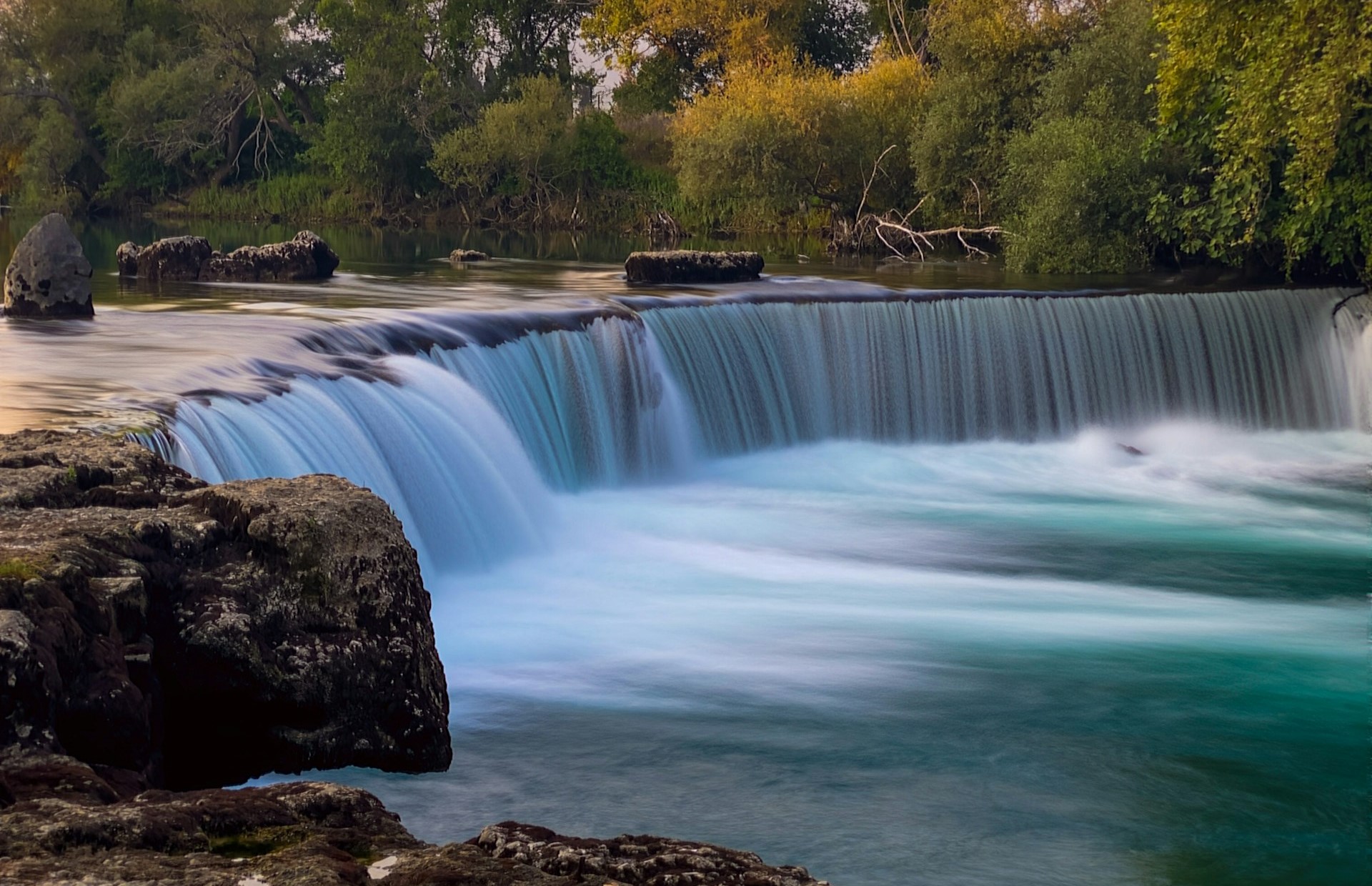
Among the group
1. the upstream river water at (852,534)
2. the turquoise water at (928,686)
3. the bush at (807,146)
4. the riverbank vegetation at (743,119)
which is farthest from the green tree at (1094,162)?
the turquoise water at (928,686)

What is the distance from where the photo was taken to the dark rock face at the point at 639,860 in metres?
3.95

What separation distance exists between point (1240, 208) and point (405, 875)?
64.0 feet

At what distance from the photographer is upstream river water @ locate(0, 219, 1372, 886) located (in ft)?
23.0

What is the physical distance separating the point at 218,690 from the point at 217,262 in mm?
15459

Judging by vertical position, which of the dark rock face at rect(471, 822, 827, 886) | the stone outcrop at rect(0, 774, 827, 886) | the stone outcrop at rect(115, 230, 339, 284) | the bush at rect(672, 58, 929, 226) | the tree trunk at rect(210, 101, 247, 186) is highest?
the tree trunk at rect(210, 101, 247, 186)

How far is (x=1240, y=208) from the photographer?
69.4ft

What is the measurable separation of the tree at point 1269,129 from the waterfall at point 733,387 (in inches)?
51.8

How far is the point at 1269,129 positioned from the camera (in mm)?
18906

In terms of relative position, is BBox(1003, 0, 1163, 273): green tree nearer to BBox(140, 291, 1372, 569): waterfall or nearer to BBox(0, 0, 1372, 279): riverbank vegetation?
BBox(0, 0, 1372, 279): riverbank vegetation

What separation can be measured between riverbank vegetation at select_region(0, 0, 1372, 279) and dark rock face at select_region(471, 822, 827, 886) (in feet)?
51.6

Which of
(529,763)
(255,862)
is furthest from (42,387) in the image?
(255,862)

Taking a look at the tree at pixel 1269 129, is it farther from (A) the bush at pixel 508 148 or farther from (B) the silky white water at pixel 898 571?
(A) the bush at pixel 508 148

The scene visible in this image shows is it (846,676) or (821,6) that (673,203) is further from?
(846,676)

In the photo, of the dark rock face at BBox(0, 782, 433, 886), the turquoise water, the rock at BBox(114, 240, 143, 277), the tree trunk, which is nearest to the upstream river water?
the turquoise water
